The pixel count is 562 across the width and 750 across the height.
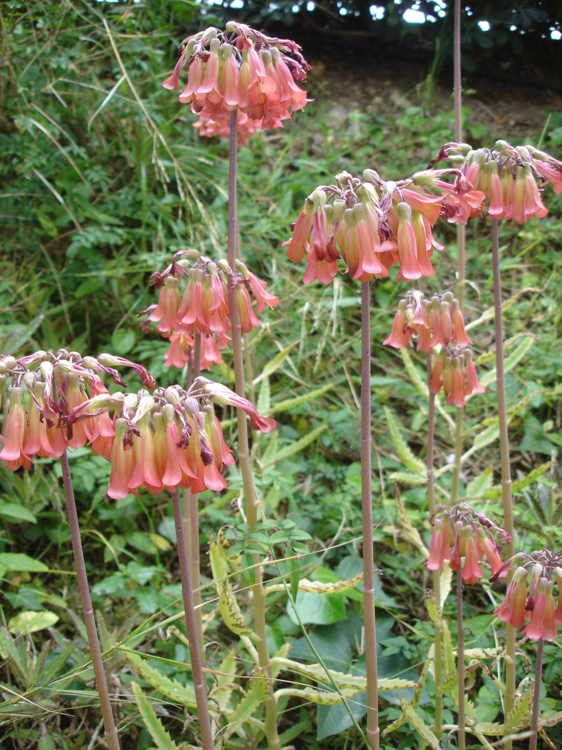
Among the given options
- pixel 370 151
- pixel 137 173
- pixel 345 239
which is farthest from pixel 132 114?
pixel 345 239

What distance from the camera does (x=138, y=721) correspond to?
1.62 meters

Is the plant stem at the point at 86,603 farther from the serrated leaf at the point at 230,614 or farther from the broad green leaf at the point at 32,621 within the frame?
the broad green leaf at the point at 32,621

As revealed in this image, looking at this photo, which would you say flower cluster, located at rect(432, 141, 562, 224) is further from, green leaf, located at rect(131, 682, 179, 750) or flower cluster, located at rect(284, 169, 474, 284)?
green leaf, located at rect(131, 682, 179, 750)

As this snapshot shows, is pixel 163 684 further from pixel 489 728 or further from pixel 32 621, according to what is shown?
pixel 489 728

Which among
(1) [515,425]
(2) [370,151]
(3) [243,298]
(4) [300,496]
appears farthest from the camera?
(2) [370,151]

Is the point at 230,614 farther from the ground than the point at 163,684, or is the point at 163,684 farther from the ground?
the point at 230,614

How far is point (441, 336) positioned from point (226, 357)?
4.36 feet

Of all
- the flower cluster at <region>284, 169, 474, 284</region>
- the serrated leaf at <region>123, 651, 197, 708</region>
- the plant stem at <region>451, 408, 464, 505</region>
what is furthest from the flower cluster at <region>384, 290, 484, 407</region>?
the serrated leaf at <region>123, 651, 197, 708</region>

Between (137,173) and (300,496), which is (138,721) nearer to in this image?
(300,496)

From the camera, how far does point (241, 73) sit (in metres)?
1.21

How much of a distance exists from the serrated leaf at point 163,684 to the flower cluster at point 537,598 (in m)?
0.80

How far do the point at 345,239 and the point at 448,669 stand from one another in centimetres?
119

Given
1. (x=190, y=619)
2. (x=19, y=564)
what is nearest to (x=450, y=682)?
(x=190, y=619)

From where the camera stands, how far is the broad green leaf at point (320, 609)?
5.82 ft
